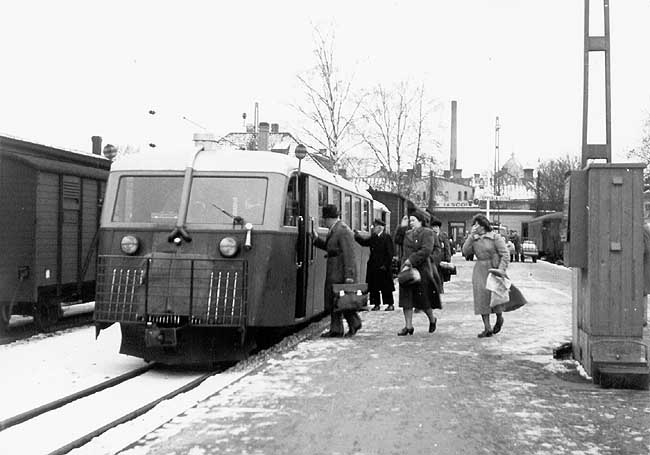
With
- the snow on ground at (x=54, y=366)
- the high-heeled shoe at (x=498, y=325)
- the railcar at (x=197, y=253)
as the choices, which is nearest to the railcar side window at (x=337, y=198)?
the railcar at (x=197, y=253)

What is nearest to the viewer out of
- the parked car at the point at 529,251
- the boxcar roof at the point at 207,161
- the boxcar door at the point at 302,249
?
the boxcar roof at the point at 207,161

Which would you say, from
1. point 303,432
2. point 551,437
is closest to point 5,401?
A: point 303,432

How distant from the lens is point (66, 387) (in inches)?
308

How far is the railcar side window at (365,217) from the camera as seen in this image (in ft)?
55.5

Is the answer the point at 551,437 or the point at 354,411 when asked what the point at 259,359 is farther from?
the point at 551,437

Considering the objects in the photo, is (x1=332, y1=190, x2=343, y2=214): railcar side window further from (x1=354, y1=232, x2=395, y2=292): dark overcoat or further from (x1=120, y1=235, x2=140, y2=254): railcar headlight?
(x1=120, y1=235, x2=140, y2=254): railcar headlight

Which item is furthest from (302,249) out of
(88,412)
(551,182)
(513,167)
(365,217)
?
(513,167)

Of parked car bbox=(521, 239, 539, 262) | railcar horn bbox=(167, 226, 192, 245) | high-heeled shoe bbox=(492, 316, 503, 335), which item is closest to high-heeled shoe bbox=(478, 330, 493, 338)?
high-heeled shoe bbox=(492, 316, 503, 335)

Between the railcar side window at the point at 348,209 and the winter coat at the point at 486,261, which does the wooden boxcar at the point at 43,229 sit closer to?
the railcar side window at the point at 348,209

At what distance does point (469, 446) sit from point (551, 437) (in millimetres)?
659

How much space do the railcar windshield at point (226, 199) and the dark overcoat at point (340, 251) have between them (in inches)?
64.4

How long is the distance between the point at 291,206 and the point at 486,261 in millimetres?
2877

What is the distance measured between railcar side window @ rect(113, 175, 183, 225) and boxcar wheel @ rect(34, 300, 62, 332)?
4.05m

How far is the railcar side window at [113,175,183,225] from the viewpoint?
9.11m
